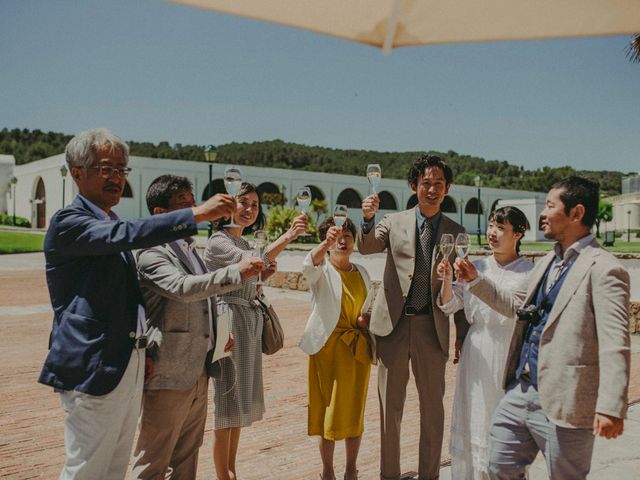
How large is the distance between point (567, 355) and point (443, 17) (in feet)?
5.52

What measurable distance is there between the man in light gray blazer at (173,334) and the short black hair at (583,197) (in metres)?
1.60

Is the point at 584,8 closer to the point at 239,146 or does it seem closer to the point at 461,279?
the point at 461,279

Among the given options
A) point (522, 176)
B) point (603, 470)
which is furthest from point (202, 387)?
point (522, 176)

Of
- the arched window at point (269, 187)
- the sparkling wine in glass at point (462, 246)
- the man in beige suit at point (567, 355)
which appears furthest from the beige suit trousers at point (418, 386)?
the arched window at point (269, 187)

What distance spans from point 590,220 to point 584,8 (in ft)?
3.37

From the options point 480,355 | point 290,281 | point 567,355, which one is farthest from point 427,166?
point 290,281

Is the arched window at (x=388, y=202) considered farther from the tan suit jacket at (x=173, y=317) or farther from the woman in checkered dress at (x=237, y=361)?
the tan suit jacket at (x=173, y=317)

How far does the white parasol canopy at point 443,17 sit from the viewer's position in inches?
94.5

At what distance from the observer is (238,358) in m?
3.72

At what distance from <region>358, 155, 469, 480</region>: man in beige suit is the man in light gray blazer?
1350mm

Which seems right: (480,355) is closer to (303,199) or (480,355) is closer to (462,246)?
(462,246)

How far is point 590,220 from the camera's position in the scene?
279 centimetres

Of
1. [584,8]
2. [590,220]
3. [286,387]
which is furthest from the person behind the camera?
[286,387]

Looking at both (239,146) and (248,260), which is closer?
(248,260)
